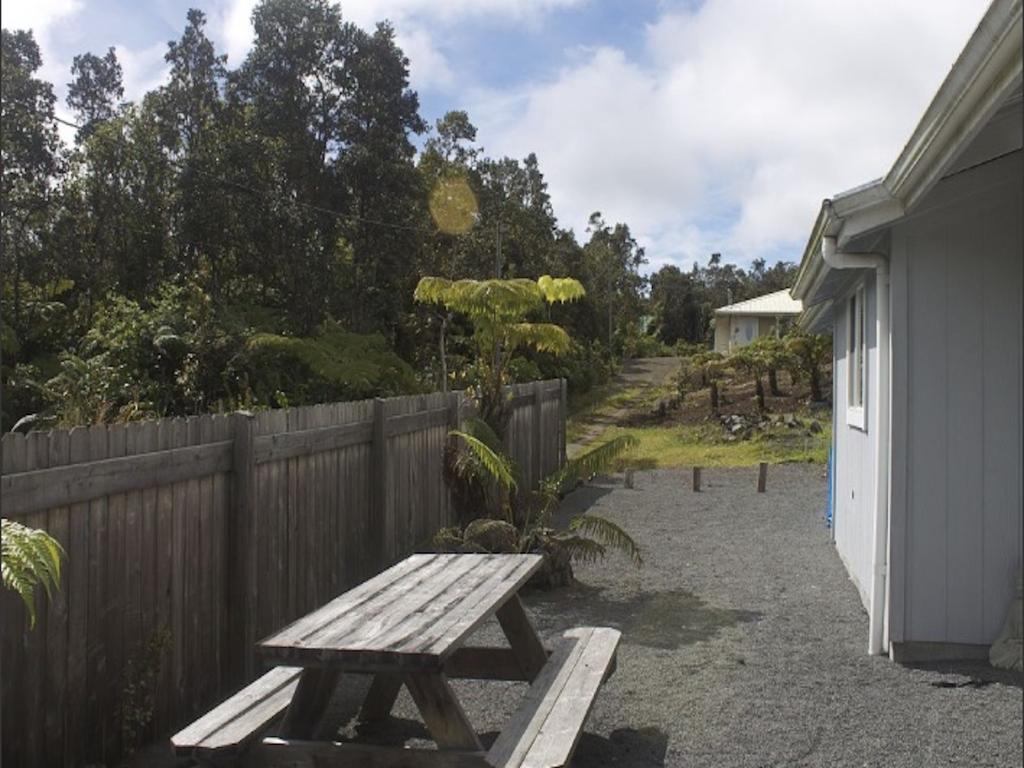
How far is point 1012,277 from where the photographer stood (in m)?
5.70

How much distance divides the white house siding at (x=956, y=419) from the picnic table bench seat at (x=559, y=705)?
189cm

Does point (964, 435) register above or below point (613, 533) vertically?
above

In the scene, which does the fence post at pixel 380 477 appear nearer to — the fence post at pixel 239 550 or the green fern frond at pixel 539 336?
the fence post at pixel 239 550

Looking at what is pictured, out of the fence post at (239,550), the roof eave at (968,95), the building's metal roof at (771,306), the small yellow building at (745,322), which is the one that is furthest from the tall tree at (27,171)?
the small yellow building at (745,322)

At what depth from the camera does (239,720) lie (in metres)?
3.93

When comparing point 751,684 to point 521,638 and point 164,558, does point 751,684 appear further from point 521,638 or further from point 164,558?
point 164,558

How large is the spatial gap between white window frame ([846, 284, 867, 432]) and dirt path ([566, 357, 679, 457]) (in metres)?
12.6

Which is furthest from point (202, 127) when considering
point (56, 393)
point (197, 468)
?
point (197, 468)

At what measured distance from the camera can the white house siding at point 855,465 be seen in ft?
23.1

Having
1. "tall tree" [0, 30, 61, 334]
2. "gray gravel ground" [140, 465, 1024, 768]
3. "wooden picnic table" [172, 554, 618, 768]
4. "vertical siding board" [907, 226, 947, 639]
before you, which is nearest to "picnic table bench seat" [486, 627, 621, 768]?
"wooden picnic table" [172, 554, 618, 768]

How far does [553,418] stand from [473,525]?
7.80 m

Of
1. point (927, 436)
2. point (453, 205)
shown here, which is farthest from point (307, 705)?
point (453, 205)

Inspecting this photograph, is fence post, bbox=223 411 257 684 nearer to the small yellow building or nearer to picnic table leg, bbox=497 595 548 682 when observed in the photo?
picnic table leg, bbox=497 595 548 682

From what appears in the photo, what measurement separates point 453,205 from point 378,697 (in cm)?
2943
